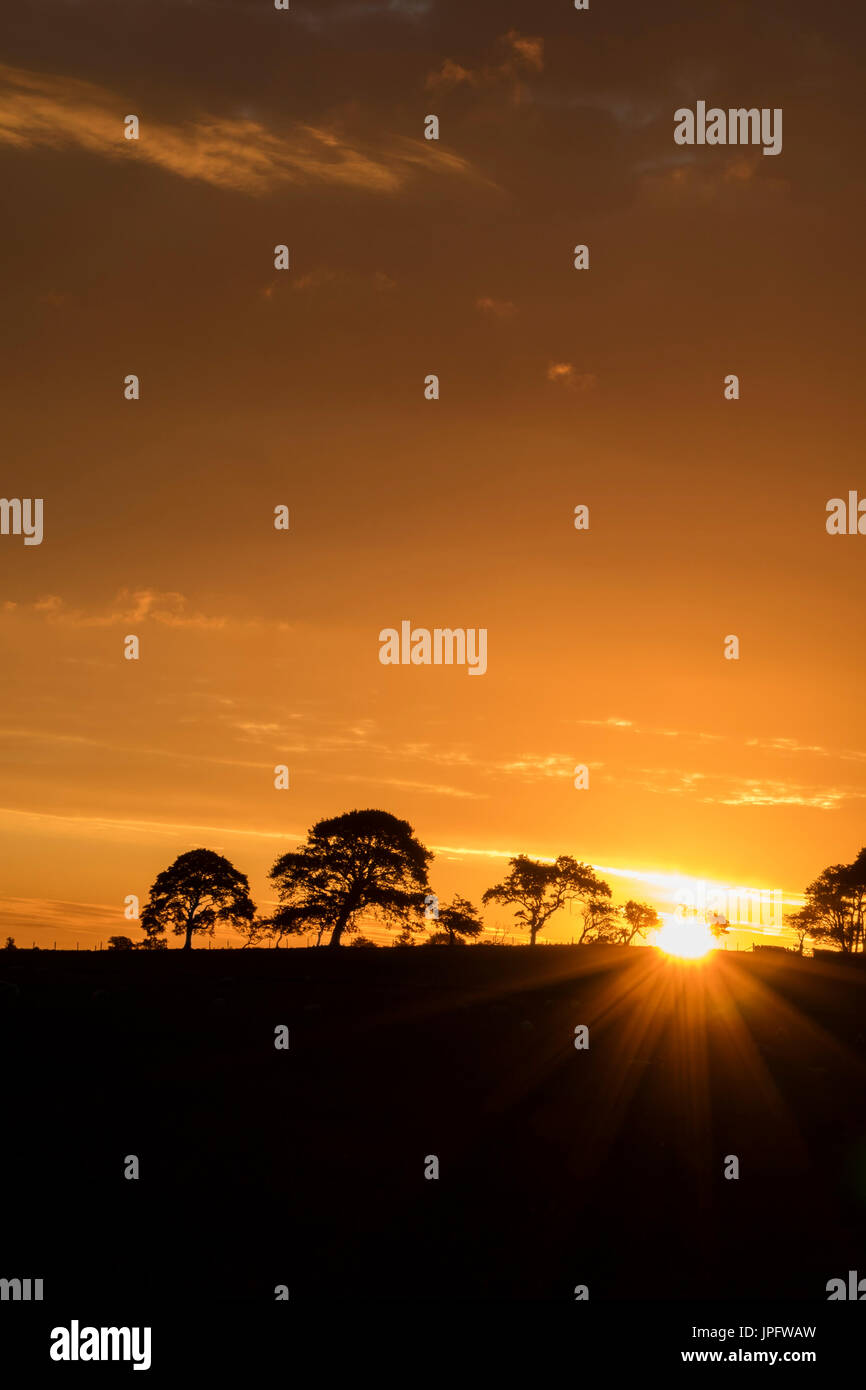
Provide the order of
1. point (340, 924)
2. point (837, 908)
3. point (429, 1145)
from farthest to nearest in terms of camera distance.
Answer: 1. point (837, 908)
2. point (340, 924)
3. point (429, 1145)

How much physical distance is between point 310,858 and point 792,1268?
223 feet

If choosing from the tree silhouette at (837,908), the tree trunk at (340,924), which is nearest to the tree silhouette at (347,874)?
the tree trunk at (340,924)

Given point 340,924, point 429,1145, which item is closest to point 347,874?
point 340,924

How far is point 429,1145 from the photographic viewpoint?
46281 millimetres

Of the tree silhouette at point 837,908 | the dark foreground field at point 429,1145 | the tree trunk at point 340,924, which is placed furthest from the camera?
the tree silhouette at point 837,908

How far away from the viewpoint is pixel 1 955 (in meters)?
85.9

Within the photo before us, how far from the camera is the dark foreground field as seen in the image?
39.1m

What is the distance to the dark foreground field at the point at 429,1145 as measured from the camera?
39.1 meters

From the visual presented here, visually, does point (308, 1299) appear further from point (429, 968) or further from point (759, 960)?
point (759, 960)

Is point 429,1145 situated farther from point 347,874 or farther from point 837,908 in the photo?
point 837,908

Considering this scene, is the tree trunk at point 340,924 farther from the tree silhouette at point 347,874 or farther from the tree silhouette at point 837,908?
the tree silhouette at point 837,908

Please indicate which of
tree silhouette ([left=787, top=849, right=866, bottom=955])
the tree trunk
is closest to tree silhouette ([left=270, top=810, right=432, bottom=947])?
the tree trunk

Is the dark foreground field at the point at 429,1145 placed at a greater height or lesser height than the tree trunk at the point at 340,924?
lesser
